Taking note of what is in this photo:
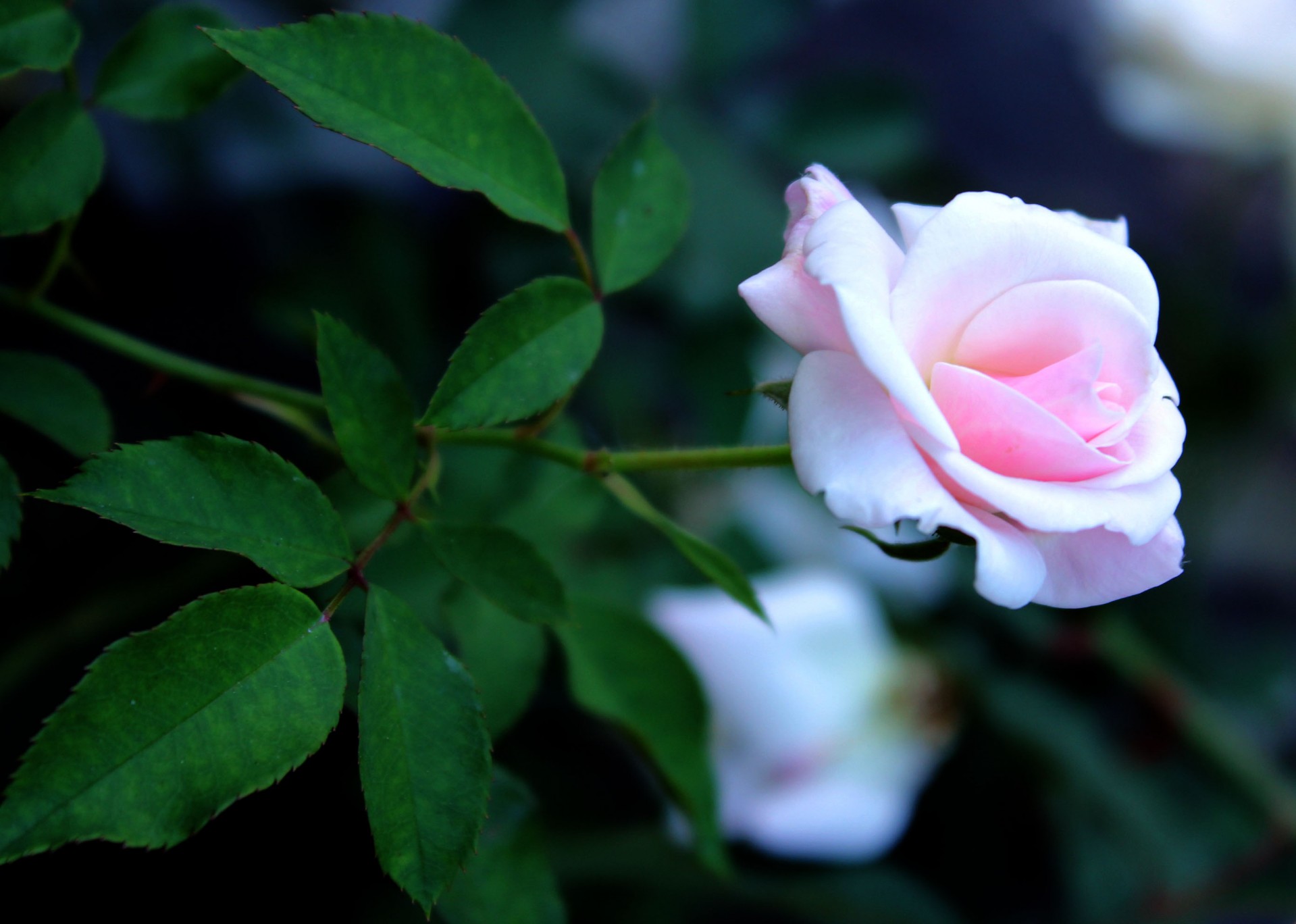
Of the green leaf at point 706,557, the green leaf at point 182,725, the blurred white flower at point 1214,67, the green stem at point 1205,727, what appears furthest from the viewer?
the blurred white flower at point 1214,67

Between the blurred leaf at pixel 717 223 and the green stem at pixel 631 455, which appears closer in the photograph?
the green stem at pixel 631 455

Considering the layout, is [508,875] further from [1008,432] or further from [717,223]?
[717,223]

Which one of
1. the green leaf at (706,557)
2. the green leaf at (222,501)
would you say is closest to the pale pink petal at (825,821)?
the green leaf at (706,557)

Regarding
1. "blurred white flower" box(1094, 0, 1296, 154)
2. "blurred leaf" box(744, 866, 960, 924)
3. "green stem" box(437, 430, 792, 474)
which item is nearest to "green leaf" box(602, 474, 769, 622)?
"green stem" box(437, 430, 792, 474)

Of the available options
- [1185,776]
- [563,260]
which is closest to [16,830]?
[563,260]

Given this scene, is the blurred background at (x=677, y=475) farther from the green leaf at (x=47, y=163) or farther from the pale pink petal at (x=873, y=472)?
the pale pink petal at (x=873, y=472)

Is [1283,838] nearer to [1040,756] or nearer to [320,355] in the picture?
[1040,756]

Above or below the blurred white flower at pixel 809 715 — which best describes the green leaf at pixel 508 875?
above
